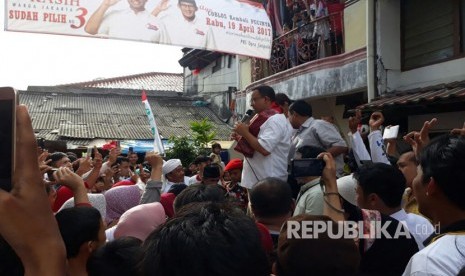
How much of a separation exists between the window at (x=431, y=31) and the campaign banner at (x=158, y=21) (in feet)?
7.97

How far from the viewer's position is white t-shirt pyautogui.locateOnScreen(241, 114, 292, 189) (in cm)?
397

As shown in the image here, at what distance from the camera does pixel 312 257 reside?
146 centimetres

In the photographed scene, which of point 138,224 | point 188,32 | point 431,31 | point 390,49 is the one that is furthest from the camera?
point 390,49

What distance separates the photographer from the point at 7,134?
1.14 m

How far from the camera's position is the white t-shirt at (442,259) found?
159 centimetres

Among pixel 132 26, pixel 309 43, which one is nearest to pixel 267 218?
pixel 132 26

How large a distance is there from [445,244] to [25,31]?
5698mm

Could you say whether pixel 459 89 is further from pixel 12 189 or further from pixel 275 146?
pixel 12 189

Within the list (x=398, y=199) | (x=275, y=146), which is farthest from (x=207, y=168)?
(x=398, y=199)

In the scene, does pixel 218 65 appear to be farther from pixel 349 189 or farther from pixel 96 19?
pixel 349 189

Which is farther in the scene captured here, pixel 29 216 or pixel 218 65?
pixel 218 65

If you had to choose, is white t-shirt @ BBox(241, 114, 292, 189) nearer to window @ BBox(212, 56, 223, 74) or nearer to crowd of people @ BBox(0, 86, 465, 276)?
crowd of people @ BBox(0, 86, 465, 276)

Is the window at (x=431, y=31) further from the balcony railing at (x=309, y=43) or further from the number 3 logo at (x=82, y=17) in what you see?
the number 3 logo at (x=82, y=17)

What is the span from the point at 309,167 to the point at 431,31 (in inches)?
233
